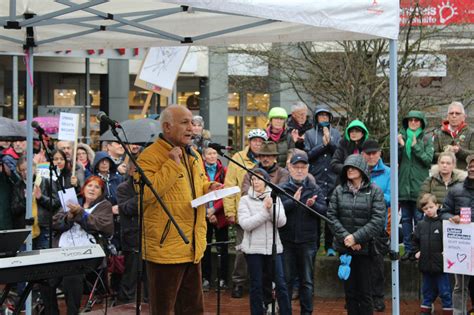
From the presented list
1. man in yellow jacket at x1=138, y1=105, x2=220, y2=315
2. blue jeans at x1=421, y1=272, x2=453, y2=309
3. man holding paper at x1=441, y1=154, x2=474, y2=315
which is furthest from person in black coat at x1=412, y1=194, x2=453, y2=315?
man in yellow jacket at x1=138, y1=105, x2=220, y2=315

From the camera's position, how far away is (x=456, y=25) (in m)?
14.0

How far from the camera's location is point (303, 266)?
363 inches

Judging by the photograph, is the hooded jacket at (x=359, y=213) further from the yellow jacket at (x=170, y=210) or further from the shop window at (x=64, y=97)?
the shop window at (x=64, y=97)

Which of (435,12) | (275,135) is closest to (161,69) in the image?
(275,135)

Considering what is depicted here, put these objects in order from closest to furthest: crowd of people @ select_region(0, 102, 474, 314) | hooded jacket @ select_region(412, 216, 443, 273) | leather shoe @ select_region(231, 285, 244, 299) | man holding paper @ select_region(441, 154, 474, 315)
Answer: crowd of people @ select_region(0, 102, 474, 314) → man holding paper @ select_region(441, 154, 474, 315) → hooded jacket @ select_region(412, 216, 443, 273) → leather shoe @ select_region(231, 285, 244, 299)

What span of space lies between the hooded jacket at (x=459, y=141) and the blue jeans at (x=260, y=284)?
3.06 m

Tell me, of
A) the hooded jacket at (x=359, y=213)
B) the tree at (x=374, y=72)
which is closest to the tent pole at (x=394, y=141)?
the hooded jacket at (x=359, y=213)

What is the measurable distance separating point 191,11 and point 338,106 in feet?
26.2

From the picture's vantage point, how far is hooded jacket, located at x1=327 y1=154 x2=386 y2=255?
8.39m

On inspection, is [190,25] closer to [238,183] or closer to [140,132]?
[238,183]

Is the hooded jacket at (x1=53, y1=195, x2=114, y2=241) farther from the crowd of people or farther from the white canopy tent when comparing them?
the white canopy tent

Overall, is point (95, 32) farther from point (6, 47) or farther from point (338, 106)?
point (338, 106)

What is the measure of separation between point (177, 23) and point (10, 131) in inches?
106

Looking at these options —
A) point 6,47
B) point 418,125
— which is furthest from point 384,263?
point 6,47
